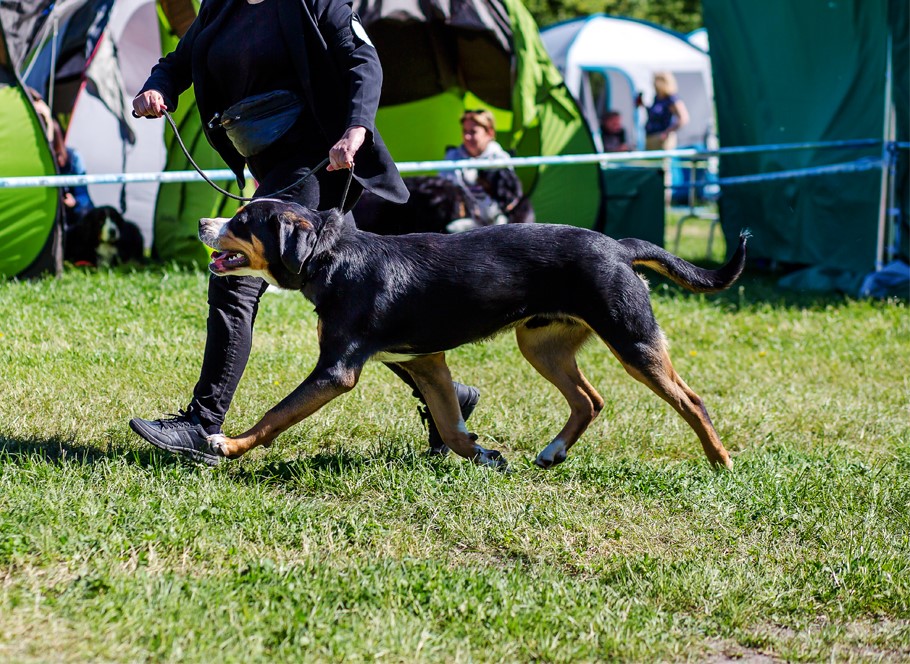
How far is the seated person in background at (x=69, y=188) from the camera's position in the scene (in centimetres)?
968

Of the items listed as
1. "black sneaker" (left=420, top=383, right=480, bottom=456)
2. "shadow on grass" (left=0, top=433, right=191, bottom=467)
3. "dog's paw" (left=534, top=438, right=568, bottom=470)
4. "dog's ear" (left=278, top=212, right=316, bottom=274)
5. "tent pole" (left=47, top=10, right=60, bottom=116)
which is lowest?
"dog's paw" (left=534, top=438, right=568, bottom=470)

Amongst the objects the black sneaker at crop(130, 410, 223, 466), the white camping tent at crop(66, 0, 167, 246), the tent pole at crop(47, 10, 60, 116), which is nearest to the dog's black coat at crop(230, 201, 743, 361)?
the black sneaker at crop(130, 410, 223, 466)

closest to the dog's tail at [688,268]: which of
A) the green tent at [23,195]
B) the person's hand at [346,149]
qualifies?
the person's hand at [346,149]

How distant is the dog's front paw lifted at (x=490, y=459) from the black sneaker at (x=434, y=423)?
0.19 metres

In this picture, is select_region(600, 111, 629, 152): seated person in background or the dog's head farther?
select_region(600, 111, 629, 152): seated person in background

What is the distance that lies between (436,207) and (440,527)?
6.62m

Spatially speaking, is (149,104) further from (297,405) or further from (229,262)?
(297,405)

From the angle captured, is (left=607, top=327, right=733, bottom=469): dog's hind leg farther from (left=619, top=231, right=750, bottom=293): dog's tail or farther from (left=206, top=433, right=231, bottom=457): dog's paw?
(left=206, top=433, right=231, bottom=457): dog's paw

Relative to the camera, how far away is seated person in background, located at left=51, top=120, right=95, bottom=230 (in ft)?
31.8

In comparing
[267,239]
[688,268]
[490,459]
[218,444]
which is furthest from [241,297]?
[688,268]

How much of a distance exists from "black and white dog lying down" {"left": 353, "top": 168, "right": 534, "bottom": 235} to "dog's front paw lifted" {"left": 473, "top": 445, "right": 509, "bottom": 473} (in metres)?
5.54

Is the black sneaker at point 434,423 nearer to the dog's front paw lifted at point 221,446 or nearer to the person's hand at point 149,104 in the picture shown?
the dog's front paw lifted at point 221,446

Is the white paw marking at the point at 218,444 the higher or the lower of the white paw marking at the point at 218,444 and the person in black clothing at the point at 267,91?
the lower

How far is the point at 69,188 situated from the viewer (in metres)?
10.2
